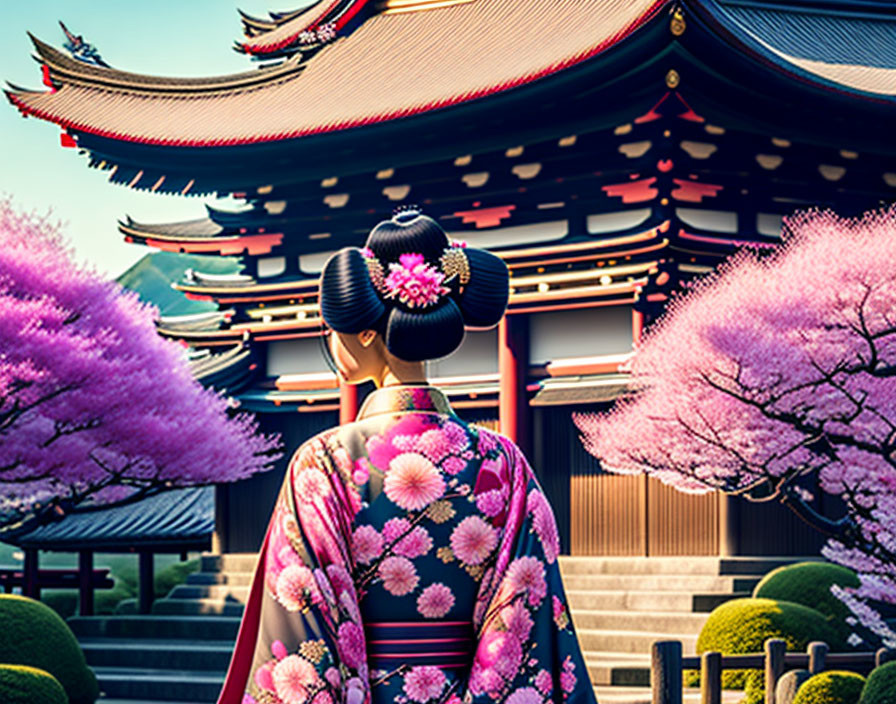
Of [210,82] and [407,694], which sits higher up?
[210,82]

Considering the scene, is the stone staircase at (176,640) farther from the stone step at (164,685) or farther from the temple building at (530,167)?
the temple building at (530,167)

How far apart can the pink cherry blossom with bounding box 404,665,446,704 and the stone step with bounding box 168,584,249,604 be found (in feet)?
54.1

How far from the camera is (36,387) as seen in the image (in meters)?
18.7

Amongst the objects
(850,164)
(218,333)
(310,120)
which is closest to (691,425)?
(850,164)

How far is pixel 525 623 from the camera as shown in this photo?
4457 millimetres

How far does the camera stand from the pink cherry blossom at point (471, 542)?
4.52 meters

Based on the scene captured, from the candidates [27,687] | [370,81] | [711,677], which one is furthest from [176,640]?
[711,677]

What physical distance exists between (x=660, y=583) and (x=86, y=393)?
7.03m

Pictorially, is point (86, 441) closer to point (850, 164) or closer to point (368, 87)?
point (368, 87)

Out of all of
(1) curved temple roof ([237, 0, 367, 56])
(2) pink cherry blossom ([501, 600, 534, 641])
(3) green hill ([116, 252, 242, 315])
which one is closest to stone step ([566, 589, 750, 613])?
(1) curved temple roof ([237, 0, 367, 56])

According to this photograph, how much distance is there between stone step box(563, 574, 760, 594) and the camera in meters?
17.2

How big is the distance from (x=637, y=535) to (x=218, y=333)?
780 centimetres

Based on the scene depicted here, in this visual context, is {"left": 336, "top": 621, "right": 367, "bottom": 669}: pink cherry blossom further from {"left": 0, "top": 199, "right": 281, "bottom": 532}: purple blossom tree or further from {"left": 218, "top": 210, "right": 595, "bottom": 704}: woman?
{"left": 0, "top": 199, "right": 281, "bottom": 532}: purple blossom tree

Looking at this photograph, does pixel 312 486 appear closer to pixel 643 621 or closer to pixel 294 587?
pixel 294 587
